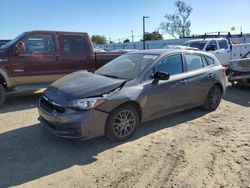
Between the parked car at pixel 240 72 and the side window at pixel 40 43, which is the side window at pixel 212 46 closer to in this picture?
the parked car at pixel 240 72

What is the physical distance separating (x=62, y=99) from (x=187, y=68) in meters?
3.01

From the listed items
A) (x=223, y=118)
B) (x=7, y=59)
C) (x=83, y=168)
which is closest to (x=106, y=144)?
(x=83, y=168)

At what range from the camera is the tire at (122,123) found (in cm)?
500

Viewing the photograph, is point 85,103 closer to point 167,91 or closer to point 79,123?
point 79,123

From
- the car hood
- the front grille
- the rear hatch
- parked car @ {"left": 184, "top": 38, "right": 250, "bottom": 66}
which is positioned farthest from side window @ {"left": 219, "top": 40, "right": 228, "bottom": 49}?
the front grille

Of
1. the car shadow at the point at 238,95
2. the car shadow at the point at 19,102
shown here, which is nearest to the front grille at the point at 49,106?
the car shadow at the point at 19,102

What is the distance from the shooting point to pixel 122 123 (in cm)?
517

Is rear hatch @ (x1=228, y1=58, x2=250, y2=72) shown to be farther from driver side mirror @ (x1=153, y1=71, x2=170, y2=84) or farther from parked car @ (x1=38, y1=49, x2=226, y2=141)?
driver side mirror @ (x1=153, y1=71, x2=170, y2=84)

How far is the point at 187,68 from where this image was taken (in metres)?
6.46

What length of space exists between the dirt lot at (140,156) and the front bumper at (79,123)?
0.31 m

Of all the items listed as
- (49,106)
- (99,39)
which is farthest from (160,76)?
(99,39)

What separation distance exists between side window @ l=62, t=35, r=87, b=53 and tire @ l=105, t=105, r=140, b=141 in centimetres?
438

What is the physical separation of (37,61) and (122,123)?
4247 mm

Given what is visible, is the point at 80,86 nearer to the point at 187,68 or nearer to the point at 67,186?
the point at 67,186
